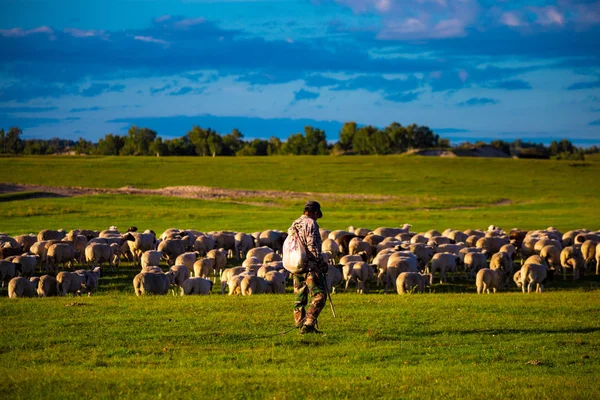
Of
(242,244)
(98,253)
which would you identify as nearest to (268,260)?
(98,253)

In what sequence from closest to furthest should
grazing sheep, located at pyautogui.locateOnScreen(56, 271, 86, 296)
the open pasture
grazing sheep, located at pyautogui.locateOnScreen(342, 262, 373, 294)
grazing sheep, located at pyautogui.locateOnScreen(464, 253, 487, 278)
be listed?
grazing sheep, located at pyautogui.locateOnScreen(56, 271, 86, 296), grazing sheep, located at pyautogui.locateOnScreen(342, 262, 373, 294), grazing sheep, located at pyautogui.locateOnScreen(464, 253, 487, 278), the open pasture

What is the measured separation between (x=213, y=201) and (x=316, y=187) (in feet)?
77.1

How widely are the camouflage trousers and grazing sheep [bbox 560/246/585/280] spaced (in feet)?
63.6

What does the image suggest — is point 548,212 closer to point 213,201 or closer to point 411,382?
point 213,201

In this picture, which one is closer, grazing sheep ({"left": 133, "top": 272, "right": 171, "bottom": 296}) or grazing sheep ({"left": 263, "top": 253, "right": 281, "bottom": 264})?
grazing sheep ({"left": 133, "top": 272, "right": 171, "bottom": 296})

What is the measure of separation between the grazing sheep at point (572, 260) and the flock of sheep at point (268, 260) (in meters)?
0.04

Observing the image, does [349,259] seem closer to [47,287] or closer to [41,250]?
[47,287]

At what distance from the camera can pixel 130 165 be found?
368 feet

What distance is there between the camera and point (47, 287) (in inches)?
898

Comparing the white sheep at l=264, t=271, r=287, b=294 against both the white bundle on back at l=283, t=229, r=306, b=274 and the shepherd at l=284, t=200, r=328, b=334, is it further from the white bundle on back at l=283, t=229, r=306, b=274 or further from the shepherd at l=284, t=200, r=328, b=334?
the white bundle on back at l=283, t=229, r=306, b=274

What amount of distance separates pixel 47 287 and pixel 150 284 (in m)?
3.21

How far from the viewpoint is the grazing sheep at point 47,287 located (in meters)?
22.8

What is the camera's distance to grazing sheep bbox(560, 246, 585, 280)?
30531 mm

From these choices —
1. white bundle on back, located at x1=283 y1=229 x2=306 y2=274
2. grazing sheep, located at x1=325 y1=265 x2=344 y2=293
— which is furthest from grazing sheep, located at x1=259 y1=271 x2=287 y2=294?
white bundle on back, located at x1=283 y1=229 x2=306 y2=274
